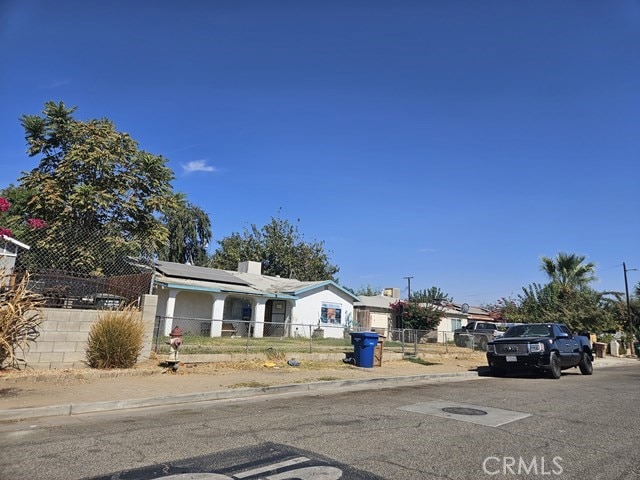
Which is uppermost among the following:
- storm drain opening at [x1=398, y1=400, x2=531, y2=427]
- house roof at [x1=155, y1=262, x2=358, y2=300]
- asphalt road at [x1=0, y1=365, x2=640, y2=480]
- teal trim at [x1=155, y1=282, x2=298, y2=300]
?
house roof at [x1=155, y1=262, x2=358, y2=300]

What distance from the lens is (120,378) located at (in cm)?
1059

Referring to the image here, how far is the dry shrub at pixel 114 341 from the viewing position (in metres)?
11.1

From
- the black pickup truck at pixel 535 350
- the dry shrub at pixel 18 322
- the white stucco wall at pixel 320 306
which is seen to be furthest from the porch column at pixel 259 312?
the dry shrub at pixel 18 322

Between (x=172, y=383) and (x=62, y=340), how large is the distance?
3.05m

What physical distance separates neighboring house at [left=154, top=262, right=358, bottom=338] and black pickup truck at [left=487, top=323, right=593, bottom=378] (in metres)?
7.63

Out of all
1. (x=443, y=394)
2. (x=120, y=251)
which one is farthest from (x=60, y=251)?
(x=443, y=394)

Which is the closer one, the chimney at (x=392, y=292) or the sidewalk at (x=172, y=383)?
the sidewalk at (x=172, y=383)

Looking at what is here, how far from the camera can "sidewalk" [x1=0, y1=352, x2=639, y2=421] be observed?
785 centimetres

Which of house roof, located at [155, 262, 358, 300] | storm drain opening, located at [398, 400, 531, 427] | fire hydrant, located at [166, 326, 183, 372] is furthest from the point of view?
house roof, located at [155, 262, 358, 300]

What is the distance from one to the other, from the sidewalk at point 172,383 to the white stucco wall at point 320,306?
42.0 feet

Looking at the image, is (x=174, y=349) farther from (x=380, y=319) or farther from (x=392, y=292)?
(x=392, y=292)

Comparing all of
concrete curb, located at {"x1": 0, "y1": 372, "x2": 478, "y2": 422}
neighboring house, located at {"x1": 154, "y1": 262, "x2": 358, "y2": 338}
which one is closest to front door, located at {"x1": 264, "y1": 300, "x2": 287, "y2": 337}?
neighboring house, located at {"x1": 154, "y1": 262, "x2": 358, "y2": 338}

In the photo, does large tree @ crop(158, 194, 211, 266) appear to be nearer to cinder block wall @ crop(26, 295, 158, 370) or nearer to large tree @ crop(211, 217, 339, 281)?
large tree @ crop(211, 217, 339, 281)
